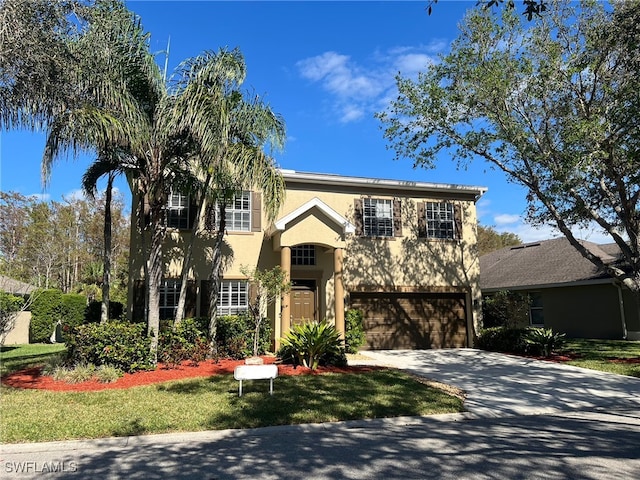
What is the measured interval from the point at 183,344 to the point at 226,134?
5669 millimetres

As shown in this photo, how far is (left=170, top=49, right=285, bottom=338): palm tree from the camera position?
35.8 feet

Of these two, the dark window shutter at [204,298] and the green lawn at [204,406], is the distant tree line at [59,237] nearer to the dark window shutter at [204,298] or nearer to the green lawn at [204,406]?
the dark window shutter at [204,298]

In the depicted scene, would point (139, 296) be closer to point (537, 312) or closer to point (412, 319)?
point (412, 319)

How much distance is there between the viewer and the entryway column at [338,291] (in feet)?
46.4

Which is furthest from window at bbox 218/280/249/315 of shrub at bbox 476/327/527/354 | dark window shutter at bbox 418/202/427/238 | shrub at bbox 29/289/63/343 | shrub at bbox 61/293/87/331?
shrub at bbox 29/289/63/343

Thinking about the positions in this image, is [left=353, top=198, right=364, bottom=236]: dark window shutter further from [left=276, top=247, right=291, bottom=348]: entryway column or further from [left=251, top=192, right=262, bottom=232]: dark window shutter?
[left=251, top=192, right=262, bottom=232]: dark window shutter

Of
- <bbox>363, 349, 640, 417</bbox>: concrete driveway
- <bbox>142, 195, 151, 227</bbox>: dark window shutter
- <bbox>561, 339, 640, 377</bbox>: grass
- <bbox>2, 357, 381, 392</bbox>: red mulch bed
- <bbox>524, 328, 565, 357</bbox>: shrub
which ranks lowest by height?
<bbox>363, 349, 640, 417</bbox>: concrete driveway

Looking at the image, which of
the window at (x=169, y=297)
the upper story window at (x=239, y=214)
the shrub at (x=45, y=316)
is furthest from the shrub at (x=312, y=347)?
the shrub at (x=45, y=316)

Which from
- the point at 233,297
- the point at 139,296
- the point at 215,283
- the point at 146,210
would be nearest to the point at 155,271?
the point at 146,210

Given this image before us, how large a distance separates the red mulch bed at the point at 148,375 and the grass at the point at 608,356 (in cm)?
634

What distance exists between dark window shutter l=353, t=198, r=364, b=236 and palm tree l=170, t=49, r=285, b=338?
4.53 meters

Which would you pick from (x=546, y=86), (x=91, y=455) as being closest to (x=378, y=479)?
(x=91, y=455)

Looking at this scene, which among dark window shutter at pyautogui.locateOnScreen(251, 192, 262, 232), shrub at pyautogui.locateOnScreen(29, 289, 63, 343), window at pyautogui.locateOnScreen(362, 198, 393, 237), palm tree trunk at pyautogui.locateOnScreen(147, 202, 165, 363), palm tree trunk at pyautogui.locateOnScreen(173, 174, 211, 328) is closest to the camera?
palm tree trunk at pyautogui.locateOnScreen(147, 202, 165, 363)

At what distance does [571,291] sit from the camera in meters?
21.6
